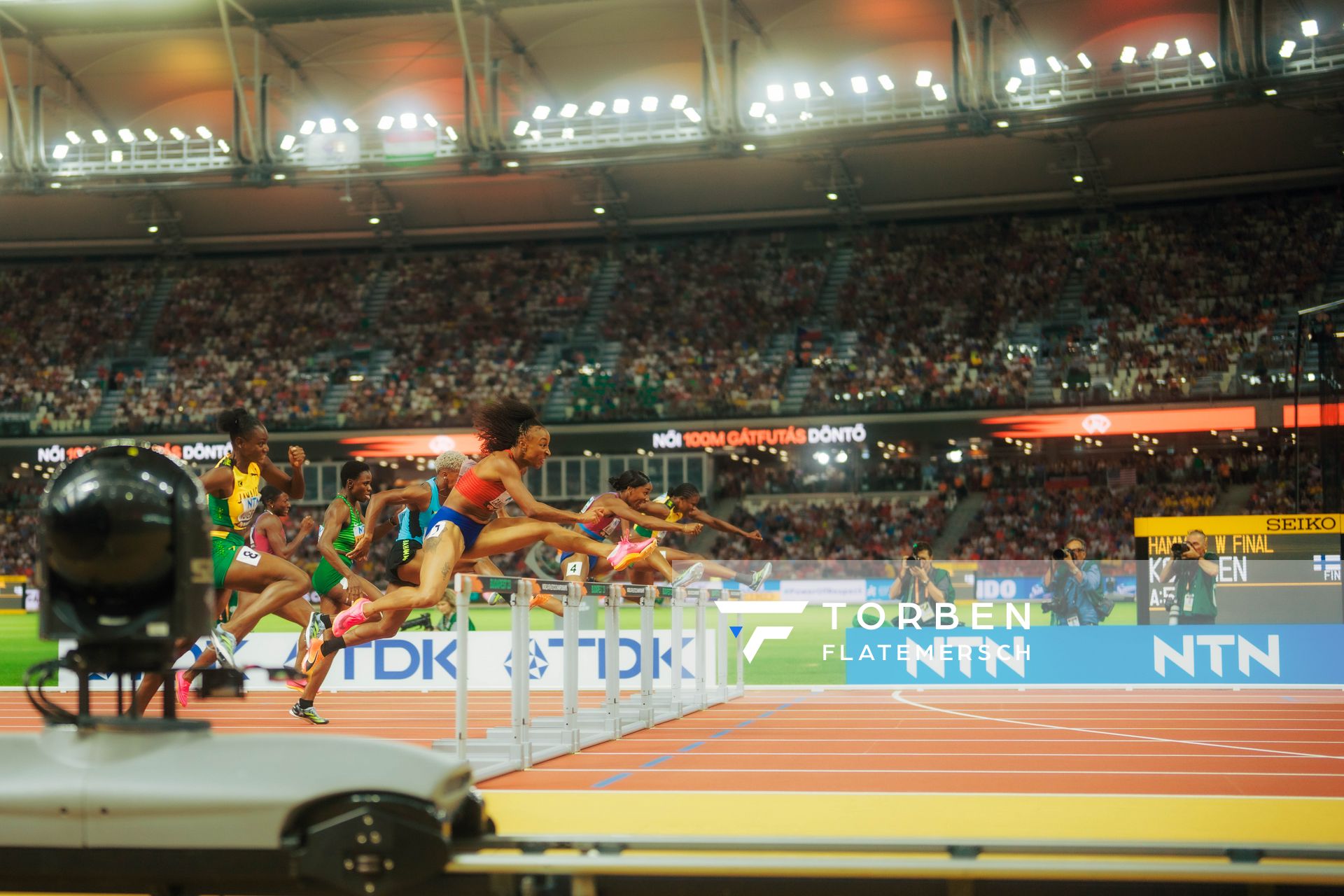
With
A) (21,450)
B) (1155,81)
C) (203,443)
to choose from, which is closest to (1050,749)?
(1155,81)

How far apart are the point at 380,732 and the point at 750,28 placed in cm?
2609

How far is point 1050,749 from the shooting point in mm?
9000

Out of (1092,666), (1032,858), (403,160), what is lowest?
(1092,666)

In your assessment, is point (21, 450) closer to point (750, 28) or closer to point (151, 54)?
point (151, 54)

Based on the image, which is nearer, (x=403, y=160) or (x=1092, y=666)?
(x=1092, y=666)

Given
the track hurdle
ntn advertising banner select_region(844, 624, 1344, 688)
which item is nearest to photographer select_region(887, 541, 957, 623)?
ntn advertising banner select_region(844, 624, 1344, 688)

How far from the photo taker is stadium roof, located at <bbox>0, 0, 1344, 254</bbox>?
1266 inches

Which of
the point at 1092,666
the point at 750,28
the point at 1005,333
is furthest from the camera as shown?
the point at 1005,333

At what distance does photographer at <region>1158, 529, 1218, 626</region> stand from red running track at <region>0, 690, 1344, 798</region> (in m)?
0.88

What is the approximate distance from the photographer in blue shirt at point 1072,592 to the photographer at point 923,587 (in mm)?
1039

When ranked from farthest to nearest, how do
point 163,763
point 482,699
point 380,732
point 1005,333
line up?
point 1005,333 → point 482,699 → point 380,732 → point 163,763

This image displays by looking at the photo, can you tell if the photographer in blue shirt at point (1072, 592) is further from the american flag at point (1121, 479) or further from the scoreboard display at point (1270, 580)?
the american flag at point (1121, 479)

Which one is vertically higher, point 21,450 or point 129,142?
point 129,142

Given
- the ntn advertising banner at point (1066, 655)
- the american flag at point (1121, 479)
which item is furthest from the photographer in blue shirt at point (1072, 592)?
the american flag at point (1121, 479)
